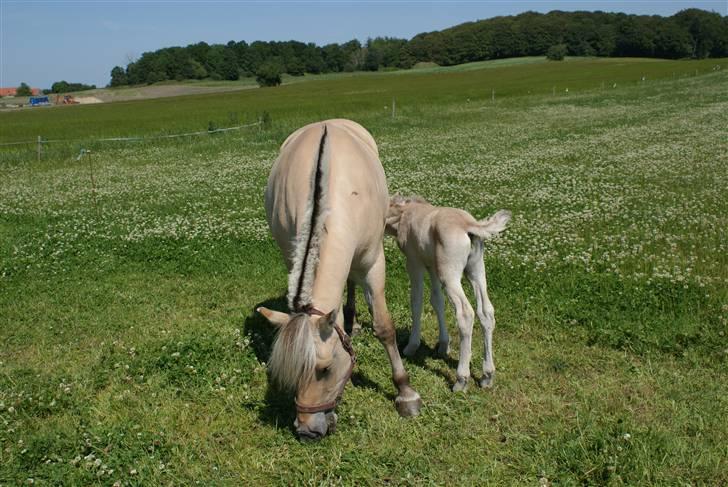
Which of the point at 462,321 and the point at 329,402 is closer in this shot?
the point at 329,402

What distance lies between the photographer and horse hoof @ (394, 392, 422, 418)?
20.4 feet

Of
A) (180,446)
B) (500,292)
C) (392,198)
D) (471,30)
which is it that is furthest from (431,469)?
(471,30)

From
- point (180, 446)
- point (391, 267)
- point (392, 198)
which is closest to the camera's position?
point (180, 446)

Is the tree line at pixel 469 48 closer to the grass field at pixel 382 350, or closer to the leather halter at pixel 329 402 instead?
the grass field at pixel 382 350

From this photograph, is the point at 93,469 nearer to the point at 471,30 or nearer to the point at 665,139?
the point at 665,139

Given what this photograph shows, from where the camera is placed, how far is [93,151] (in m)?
33.5

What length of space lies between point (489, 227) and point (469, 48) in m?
167

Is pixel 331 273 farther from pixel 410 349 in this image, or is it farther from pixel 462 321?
pixel 410 349

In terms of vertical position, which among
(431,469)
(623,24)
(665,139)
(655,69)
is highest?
(623,24)

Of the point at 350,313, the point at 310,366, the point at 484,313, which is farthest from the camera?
the point at 350,313

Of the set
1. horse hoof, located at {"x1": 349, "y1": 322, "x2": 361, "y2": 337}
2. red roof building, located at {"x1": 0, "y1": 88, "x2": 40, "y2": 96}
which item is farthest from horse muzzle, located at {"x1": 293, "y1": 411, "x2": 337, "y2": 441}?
red roof building, located at {"x1": 0, "y1": 88, "x2": 40, "y2": 96}

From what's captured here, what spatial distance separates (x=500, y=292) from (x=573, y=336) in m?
1.72

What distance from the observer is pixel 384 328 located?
646 centimetres

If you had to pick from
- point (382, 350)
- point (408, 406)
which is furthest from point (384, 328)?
point (382, 350)
